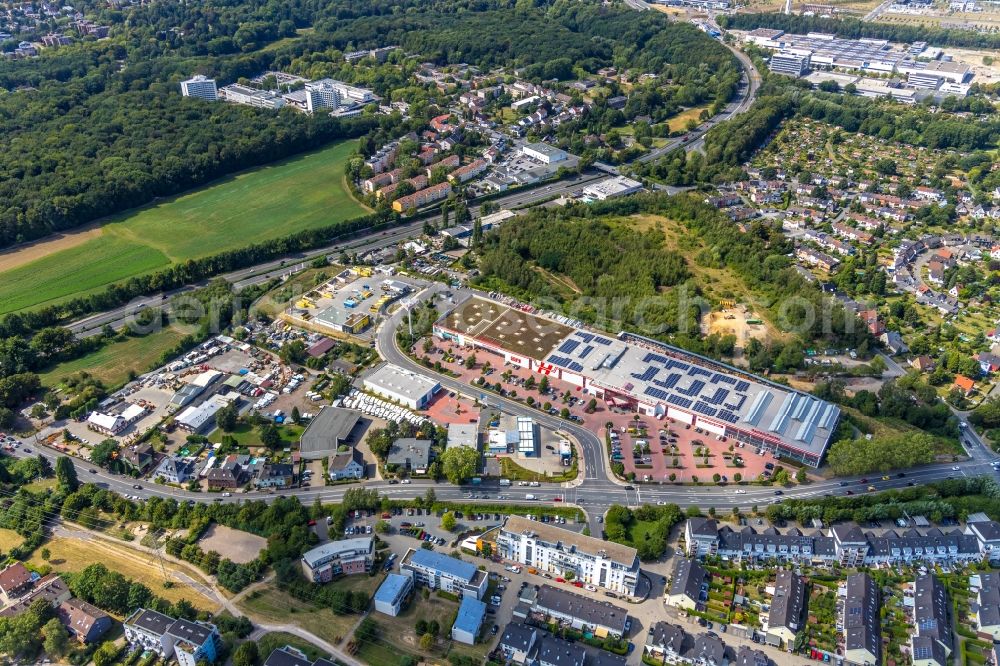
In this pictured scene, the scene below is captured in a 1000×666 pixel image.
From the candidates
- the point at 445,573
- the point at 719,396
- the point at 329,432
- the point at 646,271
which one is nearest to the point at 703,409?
the point at 719,396

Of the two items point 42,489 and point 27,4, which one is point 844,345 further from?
point 27,4

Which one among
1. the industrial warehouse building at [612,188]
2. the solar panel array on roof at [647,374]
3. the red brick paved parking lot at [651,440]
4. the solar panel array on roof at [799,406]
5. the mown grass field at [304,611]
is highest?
the industrial warehouse building at [612,188]

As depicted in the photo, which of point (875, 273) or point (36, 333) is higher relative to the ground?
point (875, 273)

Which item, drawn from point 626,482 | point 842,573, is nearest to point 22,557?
point 626,482

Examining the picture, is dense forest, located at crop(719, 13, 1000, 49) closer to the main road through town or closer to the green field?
the main road through town

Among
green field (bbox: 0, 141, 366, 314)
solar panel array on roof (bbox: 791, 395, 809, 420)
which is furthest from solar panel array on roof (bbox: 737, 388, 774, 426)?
green field (bbox: 0, 141, 366, 314)

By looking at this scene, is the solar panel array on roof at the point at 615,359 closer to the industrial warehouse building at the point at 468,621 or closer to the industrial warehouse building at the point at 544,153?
the industrial warehouse building at the point at 468,621

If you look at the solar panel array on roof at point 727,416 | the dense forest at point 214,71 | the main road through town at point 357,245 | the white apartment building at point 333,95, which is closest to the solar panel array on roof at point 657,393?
the solar panel array on roof at point 727,416
